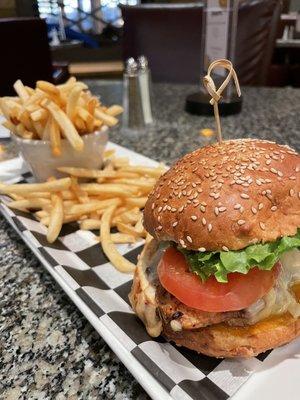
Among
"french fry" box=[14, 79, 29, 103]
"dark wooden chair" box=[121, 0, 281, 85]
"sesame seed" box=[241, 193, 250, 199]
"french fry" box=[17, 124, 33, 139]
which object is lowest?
"dark wooden chair" box=[121, 0, 281, 85]

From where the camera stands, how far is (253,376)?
898mm

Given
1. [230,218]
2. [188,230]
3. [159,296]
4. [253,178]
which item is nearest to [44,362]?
[159,296]

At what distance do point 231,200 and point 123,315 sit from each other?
0.47 metres

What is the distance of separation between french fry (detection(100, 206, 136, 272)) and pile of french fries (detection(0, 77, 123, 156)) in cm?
32

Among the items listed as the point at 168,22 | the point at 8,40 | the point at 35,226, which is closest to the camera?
the point at 35,226

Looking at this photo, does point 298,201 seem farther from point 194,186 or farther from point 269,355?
point 269,355

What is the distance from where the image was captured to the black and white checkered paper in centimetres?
88

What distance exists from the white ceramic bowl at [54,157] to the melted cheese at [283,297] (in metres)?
1.12

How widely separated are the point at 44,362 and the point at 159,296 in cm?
35

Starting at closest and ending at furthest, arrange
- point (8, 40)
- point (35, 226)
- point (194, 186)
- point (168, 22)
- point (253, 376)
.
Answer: point (253, 376), point (194, 186), point (35, 226), point (8, 40), point (168, 22)

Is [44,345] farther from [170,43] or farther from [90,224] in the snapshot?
[170,43]

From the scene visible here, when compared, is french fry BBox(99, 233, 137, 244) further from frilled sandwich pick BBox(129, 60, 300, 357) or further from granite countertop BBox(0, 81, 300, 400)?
frilled sandwich pick BBox(129, 60, 300, 357)

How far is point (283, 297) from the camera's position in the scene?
973 millimetres

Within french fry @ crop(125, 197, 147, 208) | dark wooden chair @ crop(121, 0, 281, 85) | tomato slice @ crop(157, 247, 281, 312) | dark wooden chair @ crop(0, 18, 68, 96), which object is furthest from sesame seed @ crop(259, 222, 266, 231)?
dark wooden chair @ crop(121, 0, 281, 85)
